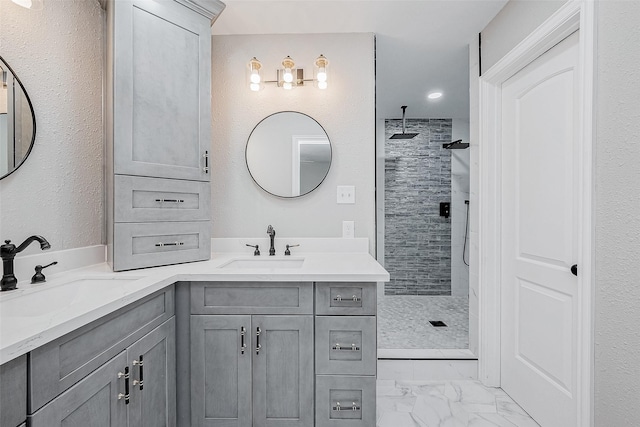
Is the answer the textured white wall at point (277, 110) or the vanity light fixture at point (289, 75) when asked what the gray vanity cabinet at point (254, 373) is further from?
the vanity light fixture at point (289, 75)

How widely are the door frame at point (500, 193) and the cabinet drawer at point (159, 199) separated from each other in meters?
1.85

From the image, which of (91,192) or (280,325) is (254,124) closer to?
(91,192)

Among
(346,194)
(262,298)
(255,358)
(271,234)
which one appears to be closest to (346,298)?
(262,298)

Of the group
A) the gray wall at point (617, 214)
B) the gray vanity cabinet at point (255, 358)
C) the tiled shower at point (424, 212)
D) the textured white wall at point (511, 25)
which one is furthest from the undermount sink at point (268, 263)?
the tiled shower at point (424, 212)

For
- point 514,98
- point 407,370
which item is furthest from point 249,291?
point 514,98

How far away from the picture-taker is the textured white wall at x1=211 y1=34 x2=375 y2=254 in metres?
2.23

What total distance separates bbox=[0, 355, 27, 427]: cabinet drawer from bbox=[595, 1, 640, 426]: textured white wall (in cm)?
188

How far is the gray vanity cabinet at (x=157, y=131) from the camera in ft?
5.10

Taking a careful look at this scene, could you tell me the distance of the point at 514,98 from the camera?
1971mm

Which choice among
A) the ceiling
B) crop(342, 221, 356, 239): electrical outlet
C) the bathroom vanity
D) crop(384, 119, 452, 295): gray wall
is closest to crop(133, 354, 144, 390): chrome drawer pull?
the bathroom vanity

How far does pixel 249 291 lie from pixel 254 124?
1.23 m

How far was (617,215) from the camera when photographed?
1.18 metres

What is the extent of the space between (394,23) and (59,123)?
2.02 meters

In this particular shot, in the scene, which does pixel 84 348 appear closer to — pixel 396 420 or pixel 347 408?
pixel 347 408
